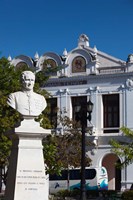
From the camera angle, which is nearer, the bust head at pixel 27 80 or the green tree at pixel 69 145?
the bust head at pixel 27 80

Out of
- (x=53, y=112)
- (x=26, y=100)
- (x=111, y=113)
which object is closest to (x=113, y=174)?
(x=111, y=113)

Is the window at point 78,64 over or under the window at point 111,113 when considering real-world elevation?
over

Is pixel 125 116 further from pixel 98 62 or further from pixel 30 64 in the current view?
pixel 30 64

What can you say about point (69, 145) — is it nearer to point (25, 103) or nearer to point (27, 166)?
point (25, 103)

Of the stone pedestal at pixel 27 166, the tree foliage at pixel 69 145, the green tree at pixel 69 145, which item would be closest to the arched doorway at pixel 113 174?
the green tree at pixel 69 145

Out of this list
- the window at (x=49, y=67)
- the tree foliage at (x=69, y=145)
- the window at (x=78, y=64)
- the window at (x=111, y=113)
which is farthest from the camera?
the window at (x=78, y=64)

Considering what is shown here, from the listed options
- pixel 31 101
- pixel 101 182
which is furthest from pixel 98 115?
pixel 31 101

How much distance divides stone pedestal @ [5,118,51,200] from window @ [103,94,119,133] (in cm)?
2980

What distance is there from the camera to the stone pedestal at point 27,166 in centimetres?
1452

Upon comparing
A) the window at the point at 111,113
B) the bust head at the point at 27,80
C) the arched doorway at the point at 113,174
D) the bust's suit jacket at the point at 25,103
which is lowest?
the arched doorway at the point at 113,174

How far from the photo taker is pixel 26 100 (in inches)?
596

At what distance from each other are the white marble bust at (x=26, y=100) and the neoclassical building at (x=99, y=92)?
90.4 feet

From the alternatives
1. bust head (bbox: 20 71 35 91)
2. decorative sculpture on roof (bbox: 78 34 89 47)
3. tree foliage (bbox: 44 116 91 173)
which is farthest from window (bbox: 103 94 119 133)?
bust head (bbox: 20 71 35 91)

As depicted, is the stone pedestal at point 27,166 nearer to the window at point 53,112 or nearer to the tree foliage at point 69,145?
the tree foliage at point 69,145
